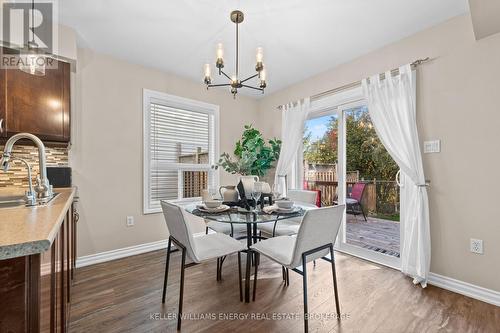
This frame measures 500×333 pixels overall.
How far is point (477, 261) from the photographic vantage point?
6.70ft

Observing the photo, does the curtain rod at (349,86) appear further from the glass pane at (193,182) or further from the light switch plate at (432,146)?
the glass pane at (193,182)

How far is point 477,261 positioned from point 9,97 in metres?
4.35

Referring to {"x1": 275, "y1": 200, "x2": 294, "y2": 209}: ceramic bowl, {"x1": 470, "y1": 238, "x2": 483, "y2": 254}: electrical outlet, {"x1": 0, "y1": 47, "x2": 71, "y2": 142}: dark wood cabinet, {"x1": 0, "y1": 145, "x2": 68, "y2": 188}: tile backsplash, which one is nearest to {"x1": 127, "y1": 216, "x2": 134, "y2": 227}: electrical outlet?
{"x1": 0, "y1": 145, "x2": 68, "y2": 188}: tile backsplash

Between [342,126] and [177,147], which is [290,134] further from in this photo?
[177,147]

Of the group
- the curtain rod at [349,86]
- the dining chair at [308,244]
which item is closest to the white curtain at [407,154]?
the curtain rod at [349,86]

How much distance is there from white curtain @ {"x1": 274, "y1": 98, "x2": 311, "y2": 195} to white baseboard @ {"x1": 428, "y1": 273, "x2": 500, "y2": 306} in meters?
2.13

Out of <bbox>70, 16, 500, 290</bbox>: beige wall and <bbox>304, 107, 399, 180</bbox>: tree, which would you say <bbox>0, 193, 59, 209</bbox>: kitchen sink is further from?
<bbox>304, 107, 399, 180</bbox>: tree

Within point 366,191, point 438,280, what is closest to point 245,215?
point 366,191

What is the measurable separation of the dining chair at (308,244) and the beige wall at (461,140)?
1.28 m

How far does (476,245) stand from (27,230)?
3.04 m

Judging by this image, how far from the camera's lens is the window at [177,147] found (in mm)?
3279

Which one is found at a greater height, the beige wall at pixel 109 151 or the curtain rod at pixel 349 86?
the curtain rod at pixel 349 86

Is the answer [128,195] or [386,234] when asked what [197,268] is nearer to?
[128,195]

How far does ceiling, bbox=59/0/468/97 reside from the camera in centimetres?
204
